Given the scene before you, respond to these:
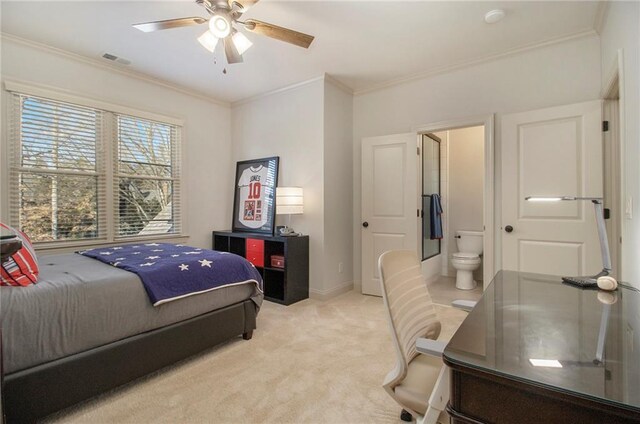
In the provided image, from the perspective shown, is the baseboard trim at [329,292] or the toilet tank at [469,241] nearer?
the baseboard trim at [329,292]

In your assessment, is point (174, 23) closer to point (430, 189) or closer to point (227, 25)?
point (227, 25)

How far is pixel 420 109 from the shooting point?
3.68 m

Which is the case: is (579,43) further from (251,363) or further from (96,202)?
(96,202)

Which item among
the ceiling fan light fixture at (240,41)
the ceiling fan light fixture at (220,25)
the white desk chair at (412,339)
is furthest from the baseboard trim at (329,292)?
the ceiling fan light fixture at (220,25)

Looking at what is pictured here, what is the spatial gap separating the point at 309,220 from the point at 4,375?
2.84 metres

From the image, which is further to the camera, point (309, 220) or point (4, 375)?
point (309, 220)

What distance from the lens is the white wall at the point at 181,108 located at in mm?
2925

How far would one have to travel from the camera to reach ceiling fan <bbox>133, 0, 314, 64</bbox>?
204 cm

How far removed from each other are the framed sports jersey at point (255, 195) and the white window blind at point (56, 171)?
1.63 meters

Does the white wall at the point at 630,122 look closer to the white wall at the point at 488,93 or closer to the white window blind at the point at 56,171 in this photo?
the white wall at the point at 488,93

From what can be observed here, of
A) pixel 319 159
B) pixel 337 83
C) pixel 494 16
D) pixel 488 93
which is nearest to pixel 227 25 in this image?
pixel 319 159

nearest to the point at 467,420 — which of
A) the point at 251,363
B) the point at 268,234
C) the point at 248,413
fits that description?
the point at 248,413

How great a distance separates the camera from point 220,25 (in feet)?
6.93

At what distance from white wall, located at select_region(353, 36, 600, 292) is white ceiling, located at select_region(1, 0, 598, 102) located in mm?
149
